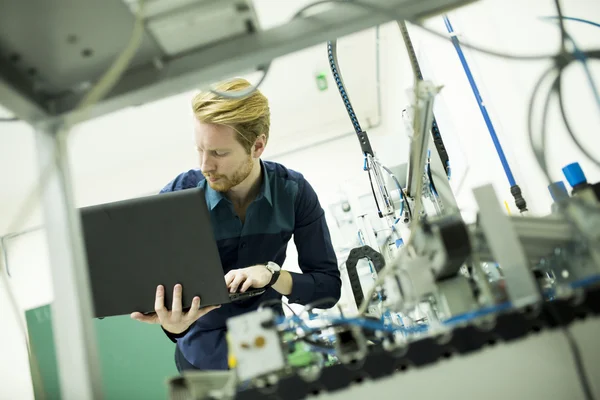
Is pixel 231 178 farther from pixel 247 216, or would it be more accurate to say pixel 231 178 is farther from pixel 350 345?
pixel 350 345

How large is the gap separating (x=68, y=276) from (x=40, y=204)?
0.42 ft

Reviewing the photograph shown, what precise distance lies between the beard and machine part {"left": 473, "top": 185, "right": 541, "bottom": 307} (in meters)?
1.07

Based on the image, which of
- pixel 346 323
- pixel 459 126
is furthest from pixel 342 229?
pixel 346 323

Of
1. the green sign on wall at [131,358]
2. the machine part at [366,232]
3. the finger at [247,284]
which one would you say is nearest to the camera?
the finger at [247,284]

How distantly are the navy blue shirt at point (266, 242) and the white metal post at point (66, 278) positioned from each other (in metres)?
0.78

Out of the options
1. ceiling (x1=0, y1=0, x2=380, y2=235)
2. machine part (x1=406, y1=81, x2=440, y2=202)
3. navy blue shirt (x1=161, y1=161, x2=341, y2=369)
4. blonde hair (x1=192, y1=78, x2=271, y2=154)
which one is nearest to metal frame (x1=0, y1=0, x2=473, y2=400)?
machine part (x1=406, y1=81, x2=440, y2=202)

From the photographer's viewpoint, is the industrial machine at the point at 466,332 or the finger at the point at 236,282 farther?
the finger at the point at 236,282

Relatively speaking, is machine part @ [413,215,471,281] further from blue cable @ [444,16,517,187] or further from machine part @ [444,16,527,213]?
blue cable @ [444,16,517,187]

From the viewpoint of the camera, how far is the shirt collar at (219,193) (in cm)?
155

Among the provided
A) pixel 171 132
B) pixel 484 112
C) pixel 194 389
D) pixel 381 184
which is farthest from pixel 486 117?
pixel 171 132

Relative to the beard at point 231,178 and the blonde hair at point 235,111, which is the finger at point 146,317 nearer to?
the beard at point 231,178

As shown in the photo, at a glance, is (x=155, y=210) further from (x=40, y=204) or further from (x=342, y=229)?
(x=342, y=229)

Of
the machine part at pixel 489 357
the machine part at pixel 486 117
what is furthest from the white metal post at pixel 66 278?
the machine part at pixel 486 117

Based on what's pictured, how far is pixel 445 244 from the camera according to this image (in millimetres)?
607
